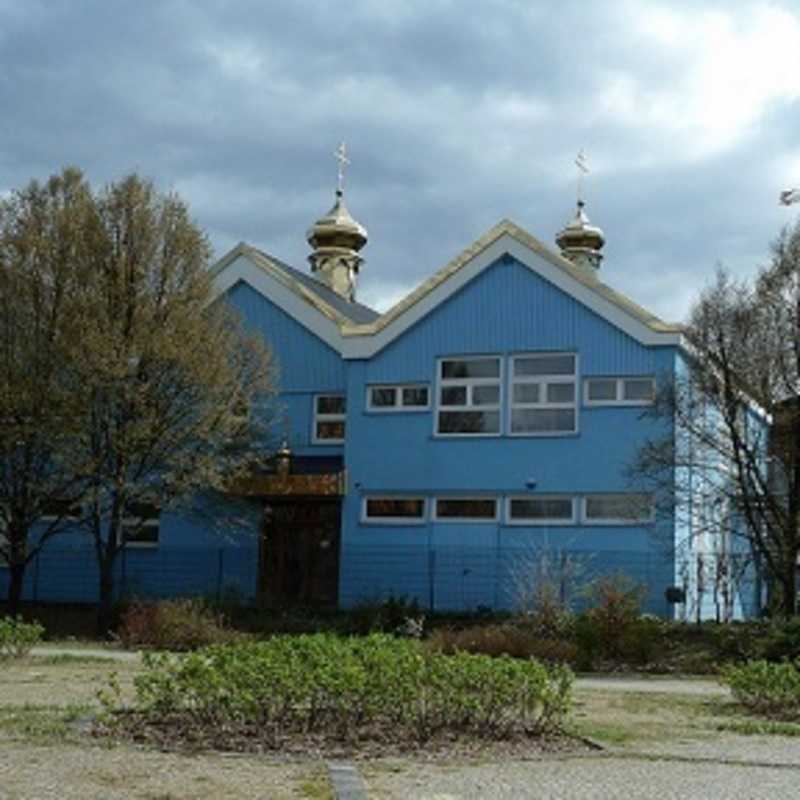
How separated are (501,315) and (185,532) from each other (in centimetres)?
897

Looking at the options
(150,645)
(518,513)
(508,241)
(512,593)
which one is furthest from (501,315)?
(150,645)

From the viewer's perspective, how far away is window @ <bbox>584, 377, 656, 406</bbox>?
2656 cm

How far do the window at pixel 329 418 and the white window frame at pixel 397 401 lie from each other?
1.23m

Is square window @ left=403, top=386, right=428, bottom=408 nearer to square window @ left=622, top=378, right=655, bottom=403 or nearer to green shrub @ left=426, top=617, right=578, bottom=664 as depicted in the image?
square window @ left=622, top=378, right=655, bottom=403

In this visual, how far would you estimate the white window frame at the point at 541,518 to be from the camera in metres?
26.7

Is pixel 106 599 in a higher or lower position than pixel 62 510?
lower

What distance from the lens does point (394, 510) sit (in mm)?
28125

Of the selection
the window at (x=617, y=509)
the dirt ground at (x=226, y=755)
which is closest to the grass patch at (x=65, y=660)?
the dirt ground at (x=226, y=755)

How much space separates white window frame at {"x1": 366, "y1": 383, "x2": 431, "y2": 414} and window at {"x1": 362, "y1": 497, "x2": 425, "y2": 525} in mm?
1944

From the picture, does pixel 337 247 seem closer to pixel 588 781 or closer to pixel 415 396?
pixel 415 396

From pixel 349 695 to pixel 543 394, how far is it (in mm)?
18632

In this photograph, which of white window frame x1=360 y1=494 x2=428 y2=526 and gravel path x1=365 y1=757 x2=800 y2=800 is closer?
gravel path x1=365 y1=757 x2=800 y2=800

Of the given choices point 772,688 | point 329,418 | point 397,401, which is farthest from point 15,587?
point 772,688

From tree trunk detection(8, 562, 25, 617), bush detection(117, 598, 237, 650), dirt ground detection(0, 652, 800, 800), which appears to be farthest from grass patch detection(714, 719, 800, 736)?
tree trunk detection(8, 562, 25, 617)
